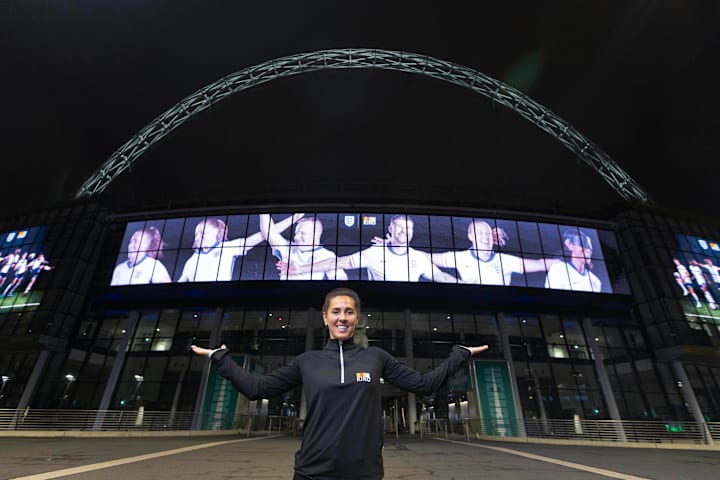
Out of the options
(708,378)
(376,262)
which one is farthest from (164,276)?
(708,378)

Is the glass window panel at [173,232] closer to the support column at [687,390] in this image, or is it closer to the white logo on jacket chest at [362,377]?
the white logo on jacket chest at [362,377]

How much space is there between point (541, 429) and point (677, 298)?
54.0 feet

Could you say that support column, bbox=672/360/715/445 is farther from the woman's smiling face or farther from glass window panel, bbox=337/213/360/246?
the woman's smiling face

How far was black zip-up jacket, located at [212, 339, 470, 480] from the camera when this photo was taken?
78.2 inches

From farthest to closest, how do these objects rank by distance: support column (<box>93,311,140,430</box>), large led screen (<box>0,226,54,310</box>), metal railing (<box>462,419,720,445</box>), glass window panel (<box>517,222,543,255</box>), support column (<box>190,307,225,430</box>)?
glass window panel (<box>517,222,543,255</box>)
large led screen (<box>0,226,54,310</box>)
support column (<box>93,311,140,430</box>)
support column (<box>190,307,225,430</box>)
metal railing (<box>462,419,720,445</box>)

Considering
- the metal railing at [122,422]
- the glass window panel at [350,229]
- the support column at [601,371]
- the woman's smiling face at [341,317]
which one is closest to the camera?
the woman's smiling face at [341,317]

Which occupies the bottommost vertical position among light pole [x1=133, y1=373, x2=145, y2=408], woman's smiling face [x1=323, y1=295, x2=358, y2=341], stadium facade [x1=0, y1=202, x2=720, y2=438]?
woman's smiling face [x1=323, y1=295, x2=358, y2=341]

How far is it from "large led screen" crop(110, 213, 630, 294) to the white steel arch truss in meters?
15.7

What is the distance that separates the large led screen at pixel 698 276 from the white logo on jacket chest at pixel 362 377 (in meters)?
38.0

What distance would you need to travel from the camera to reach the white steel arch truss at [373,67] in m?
43.2

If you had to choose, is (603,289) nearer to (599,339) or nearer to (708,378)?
(599,339)

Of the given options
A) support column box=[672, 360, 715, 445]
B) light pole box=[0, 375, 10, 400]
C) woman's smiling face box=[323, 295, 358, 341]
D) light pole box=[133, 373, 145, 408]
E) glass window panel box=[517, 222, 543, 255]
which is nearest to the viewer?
woman's smiling face box=[323, 295, 358, 341]

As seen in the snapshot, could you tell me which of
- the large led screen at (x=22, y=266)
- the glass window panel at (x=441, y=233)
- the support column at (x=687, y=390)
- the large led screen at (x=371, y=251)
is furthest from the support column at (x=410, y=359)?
the large led screen at (x=22, y=266)

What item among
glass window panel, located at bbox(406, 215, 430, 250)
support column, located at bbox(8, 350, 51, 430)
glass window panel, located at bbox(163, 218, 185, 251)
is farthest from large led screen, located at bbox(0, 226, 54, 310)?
glass window panel, located at bbox(406, 215, 430, 250)
